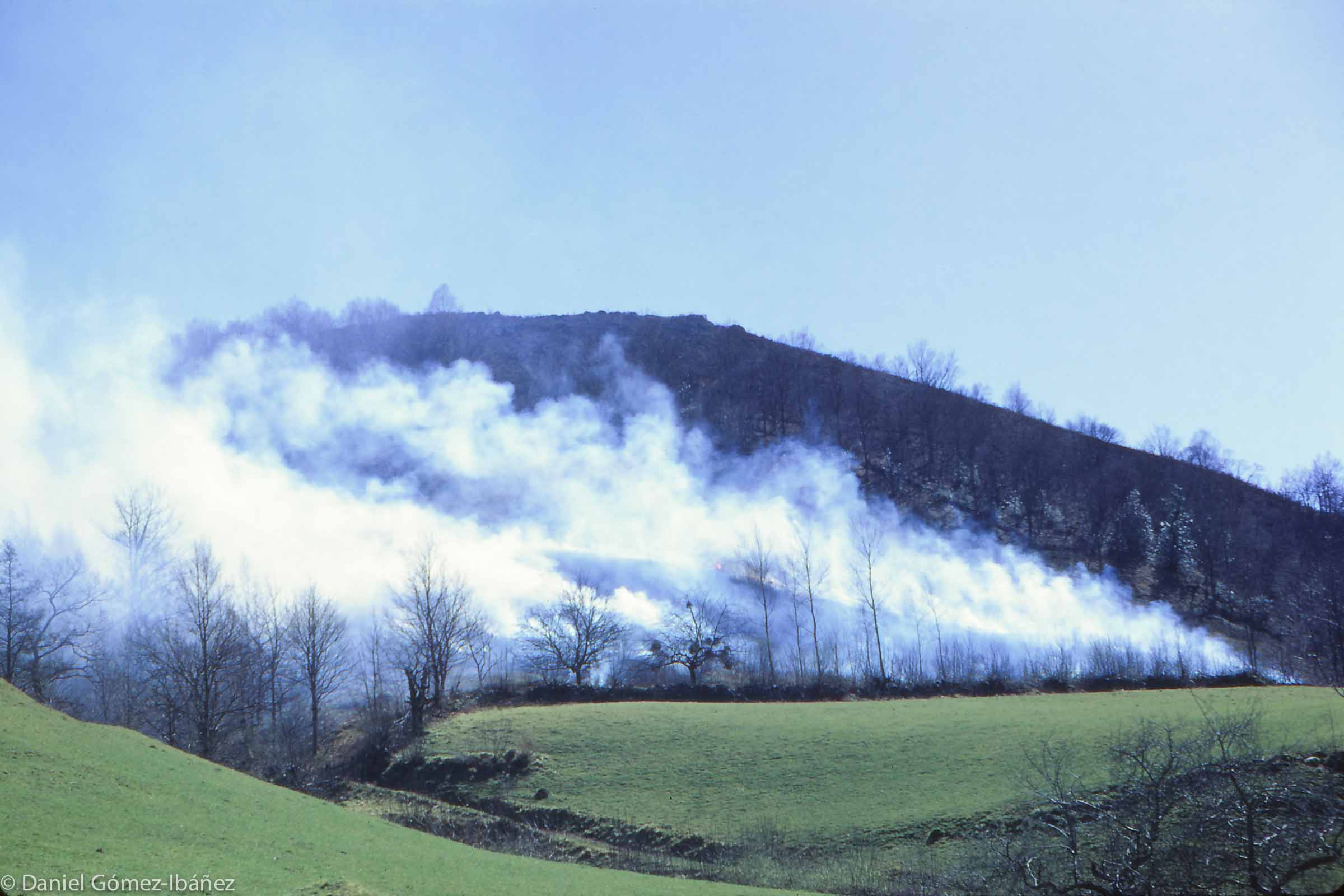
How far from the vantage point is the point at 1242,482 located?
105750 mm

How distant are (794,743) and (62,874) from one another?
31656mm

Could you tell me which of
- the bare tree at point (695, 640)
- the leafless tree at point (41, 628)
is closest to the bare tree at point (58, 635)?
the leafless tree at point (41, 628)

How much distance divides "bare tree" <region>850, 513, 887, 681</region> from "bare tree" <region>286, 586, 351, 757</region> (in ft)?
121

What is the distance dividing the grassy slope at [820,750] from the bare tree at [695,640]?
11270mm

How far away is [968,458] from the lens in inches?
4225

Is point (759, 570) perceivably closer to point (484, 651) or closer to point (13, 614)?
point (484, 651)

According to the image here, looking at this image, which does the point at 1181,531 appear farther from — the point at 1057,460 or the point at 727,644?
the point at 727,644

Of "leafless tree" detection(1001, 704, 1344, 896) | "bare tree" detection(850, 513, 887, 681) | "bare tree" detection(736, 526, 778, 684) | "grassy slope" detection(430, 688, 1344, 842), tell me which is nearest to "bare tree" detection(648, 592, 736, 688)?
"bare tree" detection(736, 526, 778, 684)

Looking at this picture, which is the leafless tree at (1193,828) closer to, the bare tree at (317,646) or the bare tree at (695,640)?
the bare tree at (695,640)

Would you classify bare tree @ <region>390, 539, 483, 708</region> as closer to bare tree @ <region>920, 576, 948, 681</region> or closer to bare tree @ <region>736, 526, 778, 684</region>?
bare tree @ <region>736, 526, 778, 684</region>

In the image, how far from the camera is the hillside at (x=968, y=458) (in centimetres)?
8219

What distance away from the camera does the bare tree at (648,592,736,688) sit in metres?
62.2

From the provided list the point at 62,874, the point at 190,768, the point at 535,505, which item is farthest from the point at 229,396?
the point at 62,874

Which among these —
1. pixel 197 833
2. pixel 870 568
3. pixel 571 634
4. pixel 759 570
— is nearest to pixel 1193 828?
pixel 197 833
